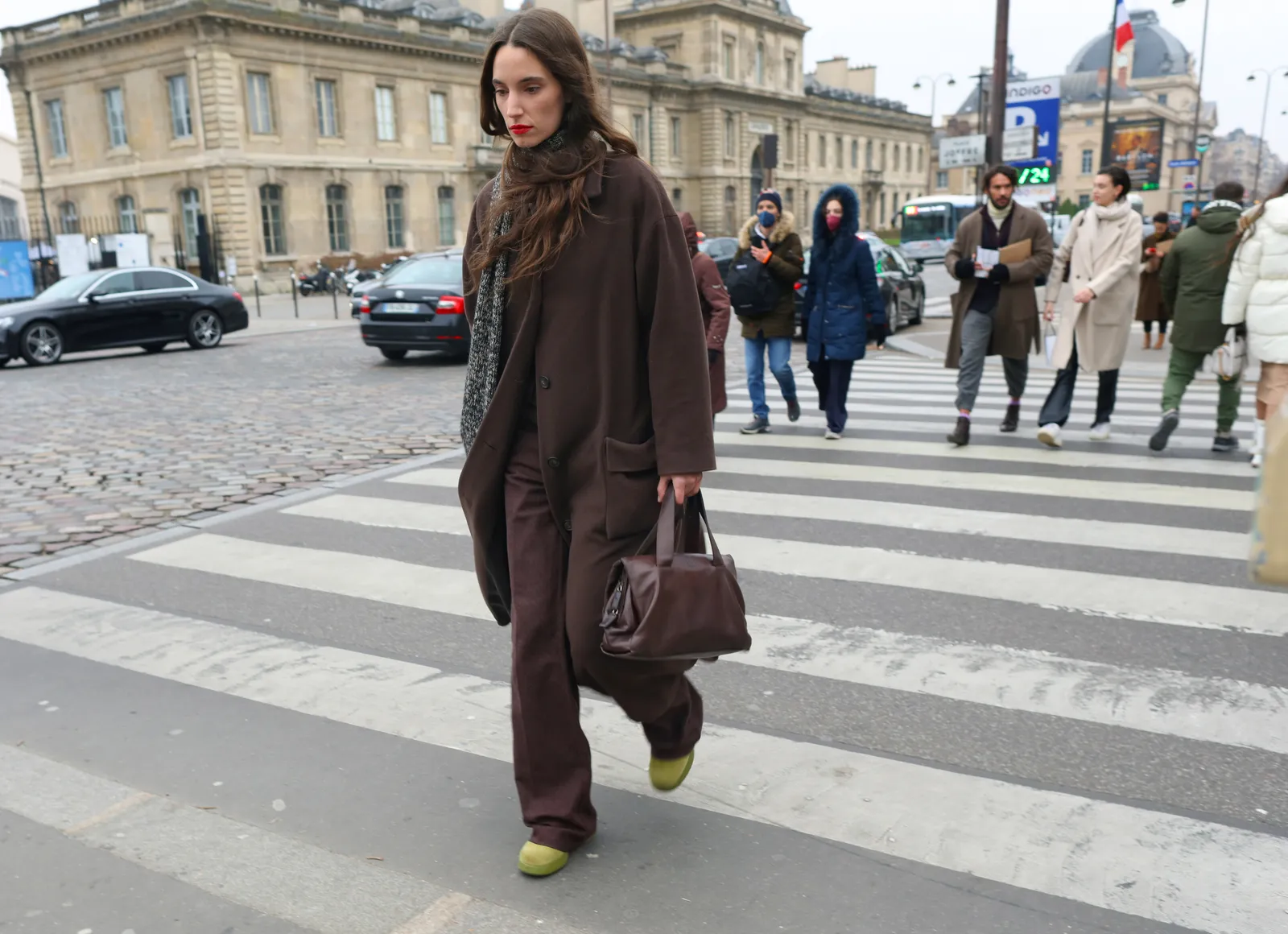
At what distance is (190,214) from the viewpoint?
41781 millimetres

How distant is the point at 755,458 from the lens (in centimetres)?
796

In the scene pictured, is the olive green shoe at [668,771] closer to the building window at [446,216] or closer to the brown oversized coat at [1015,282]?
the brown oversized coat at [1015,282]

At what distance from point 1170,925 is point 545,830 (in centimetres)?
145

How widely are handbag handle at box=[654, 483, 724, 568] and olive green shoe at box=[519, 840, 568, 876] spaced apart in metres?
0.81

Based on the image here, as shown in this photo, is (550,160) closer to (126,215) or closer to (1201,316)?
(1201,316)

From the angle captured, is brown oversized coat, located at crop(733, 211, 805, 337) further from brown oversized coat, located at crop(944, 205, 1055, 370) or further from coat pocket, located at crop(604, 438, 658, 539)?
coat pocket, located at crop(604, 438, 658, 539)

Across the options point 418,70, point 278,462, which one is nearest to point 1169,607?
point 278,462

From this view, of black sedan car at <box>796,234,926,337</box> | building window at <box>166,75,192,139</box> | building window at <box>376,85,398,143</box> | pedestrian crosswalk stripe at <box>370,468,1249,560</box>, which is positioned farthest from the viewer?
building window at <box>376,85,398,143</box>

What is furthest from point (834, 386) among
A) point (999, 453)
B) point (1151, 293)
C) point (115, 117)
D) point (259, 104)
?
point (115, 117)

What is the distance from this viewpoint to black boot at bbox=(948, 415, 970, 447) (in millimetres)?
8086

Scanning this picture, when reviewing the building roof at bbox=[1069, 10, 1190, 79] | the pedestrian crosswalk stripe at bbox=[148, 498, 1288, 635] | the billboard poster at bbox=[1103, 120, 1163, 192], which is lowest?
the pedestrian crosswalk stripe at bbox=[148, 498, 1288, 635]

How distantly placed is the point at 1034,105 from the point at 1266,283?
1180 centimetres

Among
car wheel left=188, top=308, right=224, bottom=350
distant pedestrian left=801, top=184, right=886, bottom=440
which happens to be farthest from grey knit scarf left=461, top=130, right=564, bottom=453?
car wheel left=188, top=308, right=224, bottom=350

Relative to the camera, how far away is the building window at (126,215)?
4328cm
